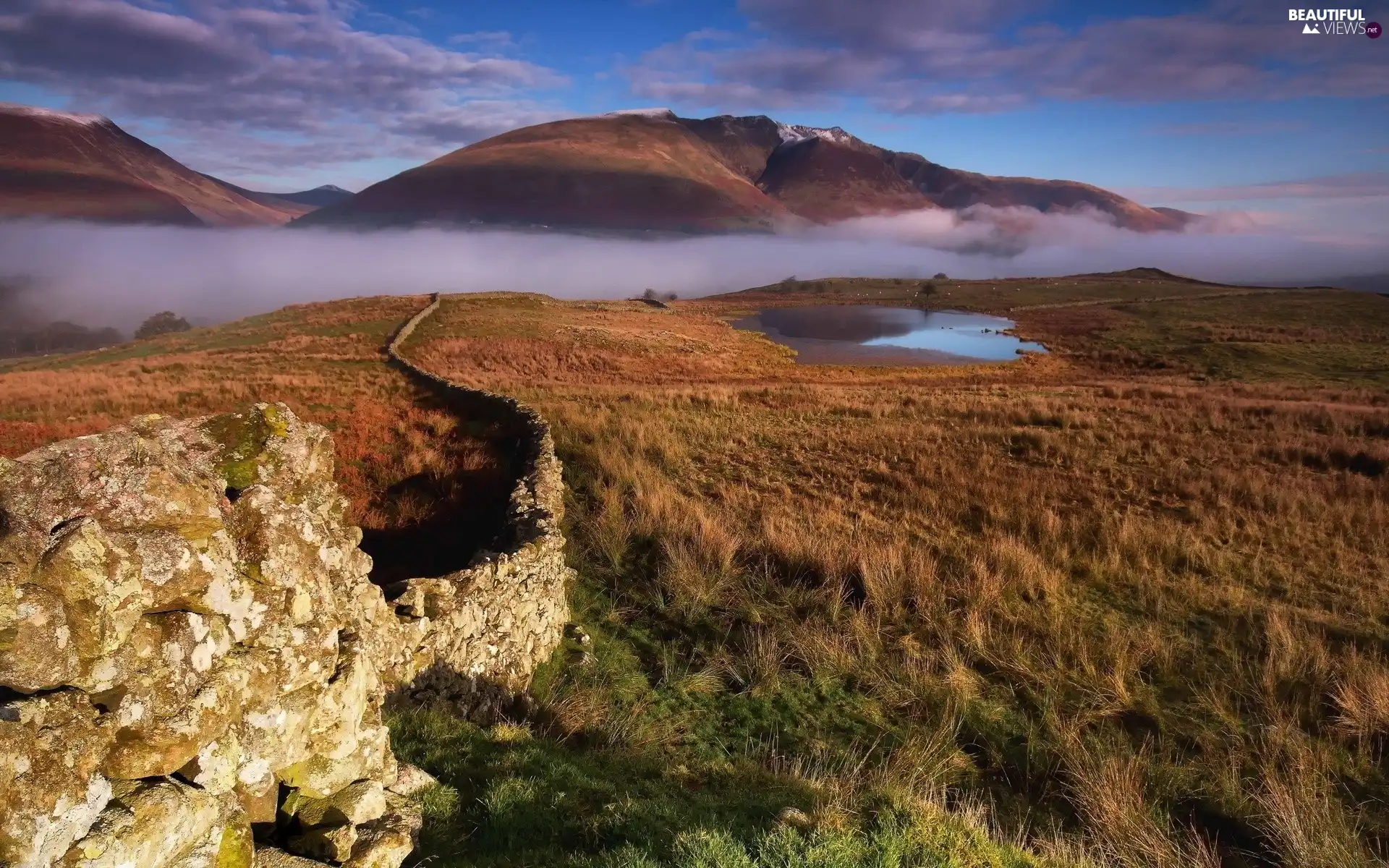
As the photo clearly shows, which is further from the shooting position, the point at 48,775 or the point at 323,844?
the point at 323,844

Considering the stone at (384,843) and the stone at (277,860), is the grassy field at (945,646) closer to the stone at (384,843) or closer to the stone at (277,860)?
the stone at (384,843)

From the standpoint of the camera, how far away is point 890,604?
893 cm

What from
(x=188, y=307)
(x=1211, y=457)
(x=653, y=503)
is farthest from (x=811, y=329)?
(x=188, y=307)

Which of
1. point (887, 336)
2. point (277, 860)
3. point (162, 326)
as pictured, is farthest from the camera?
point (162, 326)

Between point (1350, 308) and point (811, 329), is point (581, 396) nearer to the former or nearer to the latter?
point (811, 329)

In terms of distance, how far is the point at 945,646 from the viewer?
789 cm

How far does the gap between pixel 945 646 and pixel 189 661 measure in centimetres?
750

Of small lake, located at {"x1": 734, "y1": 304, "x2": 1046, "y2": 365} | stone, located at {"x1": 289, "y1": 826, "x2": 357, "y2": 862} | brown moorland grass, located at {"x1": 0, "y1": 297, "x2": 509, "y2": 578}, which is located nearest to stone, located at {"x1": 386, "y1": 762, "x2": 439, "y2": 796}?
stone, located at {"x1": 289, "y1": 826, "x2": 357, "y2": 862}

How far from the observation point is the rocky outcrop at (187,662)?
252 centimetres

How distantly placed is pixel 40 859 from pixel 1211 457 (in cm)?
2085

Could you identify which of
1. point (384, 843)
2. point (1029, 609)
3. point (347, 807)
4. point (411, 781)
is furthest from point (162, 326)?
Answer: point (1029, 609)

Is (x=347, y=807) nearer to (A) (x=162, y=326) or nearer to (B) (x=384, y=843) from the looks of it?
(B) (x=384, y=843)

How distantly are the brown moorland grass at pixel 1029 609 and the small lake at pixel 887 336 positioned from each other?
3219 centimetres

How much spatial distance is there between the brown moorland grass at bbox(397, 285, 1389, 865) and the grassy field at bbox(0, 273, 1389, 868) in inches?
1.9
